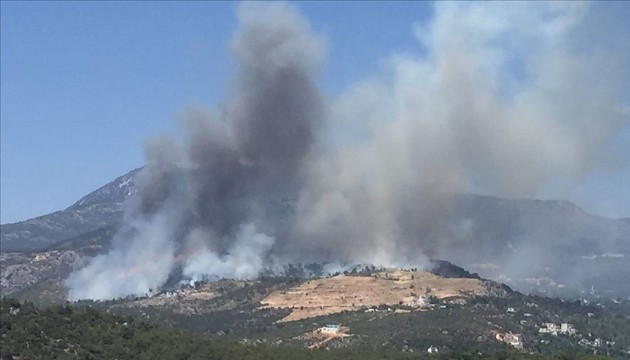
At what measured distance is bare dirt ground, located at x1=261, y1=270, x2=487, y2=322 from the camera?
15012 cm

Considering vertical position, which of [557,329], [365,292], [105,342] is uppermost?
[365,292]

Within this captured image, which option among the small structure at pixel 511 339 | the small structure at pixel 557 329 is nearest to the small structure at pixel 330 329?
the small structure at pixel 511 339

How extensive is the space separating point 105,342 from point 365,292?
92.2 m

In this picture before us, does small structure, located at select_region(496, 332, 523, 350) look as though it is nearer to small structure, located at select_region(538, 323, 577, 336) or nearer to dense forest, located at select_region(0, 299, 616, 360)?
small structure, located at select_region(538, 323, 577, 336)

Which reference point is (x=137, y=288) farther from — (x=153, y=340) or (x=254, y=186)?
(x=153, y=340)

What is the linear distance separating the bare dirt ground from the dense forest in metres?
64.8

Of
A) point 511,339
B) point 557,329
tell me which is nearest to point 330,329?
point 511,339

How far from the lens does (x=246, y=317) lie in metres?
148

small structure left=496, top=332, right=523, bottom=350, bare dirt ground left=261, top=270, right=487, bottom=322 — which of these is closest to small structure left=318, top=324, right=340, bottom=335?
bare dirt ground left=261, top=270, right=487, bottom=322

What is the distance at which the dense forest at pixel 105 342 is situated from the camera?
62928mm

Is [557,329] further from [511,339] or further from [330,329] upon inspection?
[330,329]

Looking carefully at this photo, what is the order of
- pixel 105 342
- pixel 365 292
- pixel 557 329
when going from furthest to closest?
pixel 365 292
pixel 557 329
pixel 105 342

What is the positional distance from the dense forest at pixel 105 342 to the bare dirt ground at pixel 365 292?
2552 inches

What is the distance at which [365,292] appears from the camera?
158m
